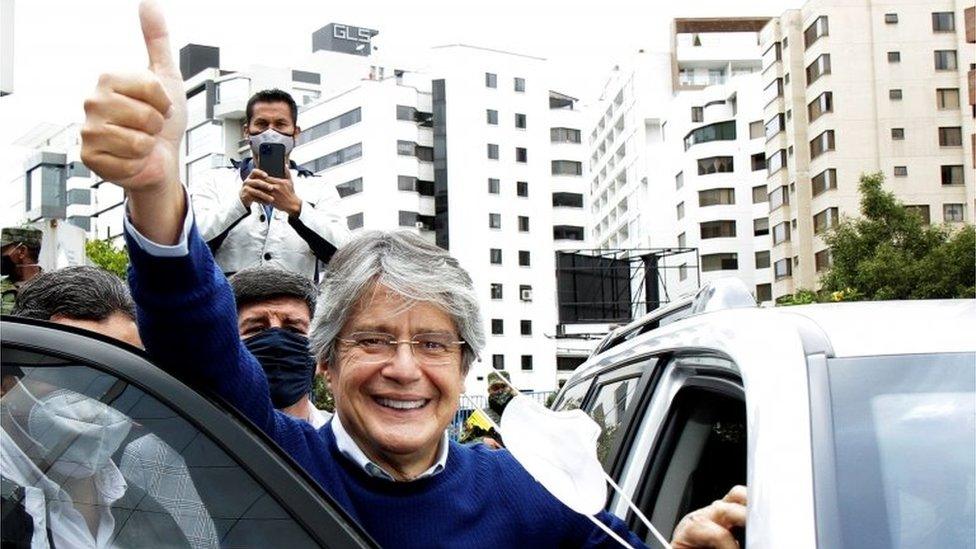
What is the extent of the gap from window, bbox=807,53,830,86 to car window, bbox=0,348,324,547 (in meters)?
56.2

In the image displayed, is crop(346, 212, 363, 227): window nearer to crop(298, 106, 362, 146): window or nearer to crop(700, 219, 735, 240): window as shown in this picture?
crop(298, 106, 362, 146): window

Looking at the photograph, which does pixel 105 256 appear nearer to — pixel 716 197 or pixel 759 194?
pixel 716 197

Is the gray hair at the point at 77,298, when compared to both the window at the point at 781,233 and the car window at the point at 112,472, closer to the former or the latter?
the car window at the point at 112,472

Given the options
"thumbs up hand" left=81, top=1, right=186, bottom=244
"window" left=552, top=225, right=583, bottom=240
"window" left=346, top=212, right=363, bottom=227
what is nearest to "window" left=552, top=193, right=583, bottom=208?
"window" left=552, top=225, right=583, bottom=240

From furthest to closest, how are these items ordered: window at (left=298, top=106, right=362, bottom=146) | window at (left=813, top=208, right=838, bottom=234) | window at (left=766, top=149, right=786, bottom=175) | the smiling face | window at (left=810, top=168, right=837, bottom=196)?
window at (left=298, top=106, right=362, bottom=146), window at (left=766, top=149, right=786, bottom=175), window at (left=810, top=168, right=837, bottom=196), window at (left=813, top=208, right=838, bottom=234), the smiling face

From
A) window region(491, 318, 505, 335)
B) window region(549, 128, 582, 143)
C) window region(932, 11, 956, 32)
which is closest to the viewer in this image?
window region(932, 11, 956, 32)

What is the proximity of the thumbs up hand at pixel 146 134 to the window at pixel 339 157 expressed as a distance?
66.0 m

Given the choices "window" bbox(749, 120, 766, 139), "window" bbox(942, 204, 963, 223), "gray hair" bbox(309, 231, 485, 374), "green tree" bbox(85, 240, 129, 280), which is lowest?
"gray hair" bbox(309, 231, 485, 374)

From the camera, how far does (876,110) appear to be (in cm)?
5403

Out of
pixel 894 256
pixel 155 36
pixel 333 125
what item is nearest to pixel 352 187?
pixel 333 125

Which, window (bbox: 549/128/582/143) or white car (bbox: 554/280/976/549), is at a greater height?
window (bbox: 549/128/582/143)

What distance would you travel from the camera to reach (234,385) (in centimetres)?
200

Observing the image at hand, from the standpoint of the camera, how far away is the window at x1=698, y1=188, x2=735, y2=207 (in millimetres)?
71125

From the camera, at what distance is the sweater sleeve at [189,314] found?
1865 mm
